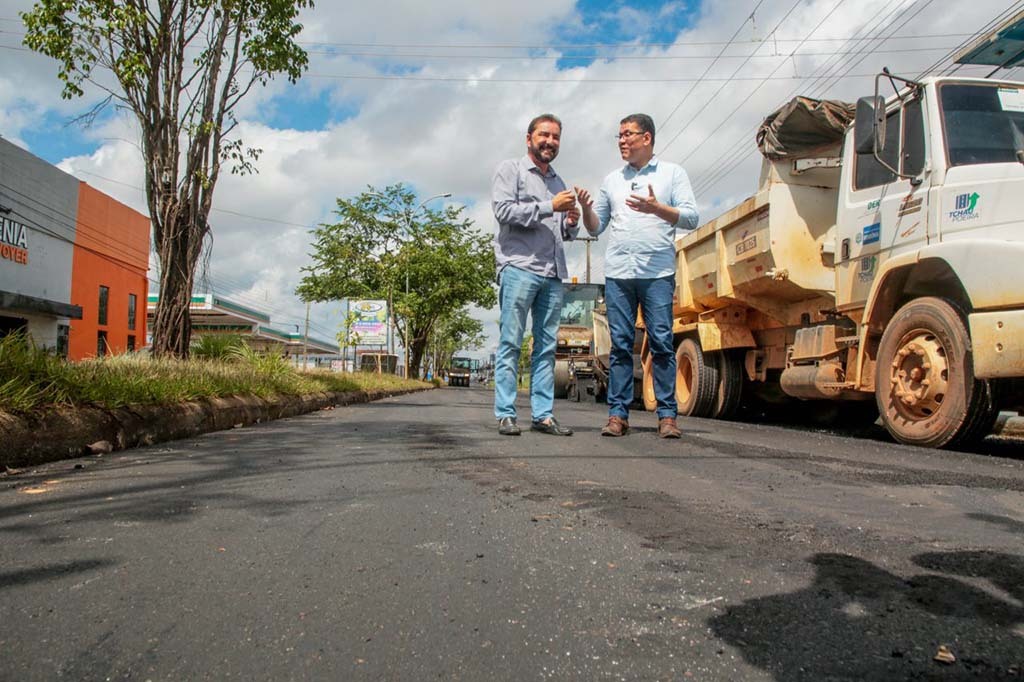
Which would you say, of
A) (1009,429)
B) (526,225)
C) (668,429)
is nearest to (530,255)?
(526,225)

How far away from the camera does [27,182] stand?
66.8 ft

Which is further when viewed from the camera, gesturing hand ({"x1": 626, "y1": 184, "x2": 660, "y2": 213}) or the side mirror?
the side mirror

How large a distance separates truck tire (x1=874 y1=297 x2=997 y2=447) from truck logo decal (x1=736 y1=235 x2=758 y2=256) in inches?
76.8

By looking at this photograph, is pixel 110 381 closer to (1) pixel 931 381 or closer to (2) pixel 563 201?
(2) pixel 563 201

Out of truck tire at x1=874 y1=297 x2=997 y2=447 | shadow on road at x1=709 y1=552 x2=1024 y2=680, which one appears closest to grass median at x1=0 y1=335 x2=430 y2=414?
shadow on road at x1=709 y1=552 x2=1024 y2=680

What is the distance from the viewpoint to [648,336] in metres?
5.41

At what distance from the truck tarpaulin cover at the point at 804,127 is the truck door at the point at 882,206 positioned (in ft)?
1.31

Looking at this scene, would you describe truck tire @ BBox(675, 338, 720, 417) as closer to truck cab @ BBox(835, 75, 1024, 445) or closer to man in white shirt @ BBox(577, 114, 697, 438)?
truck cab @ BBox(835, 75, 1024, 445)

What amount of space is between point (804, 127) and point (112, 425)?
19.5 ft

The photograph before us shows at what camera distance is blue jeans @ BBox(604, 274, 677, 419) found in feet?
17.4

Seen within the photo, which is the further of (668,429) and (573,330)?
(573,330)

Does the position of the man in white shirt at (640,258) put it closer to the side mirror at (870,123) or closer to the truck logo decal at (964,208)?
the side mirror at (870,123)

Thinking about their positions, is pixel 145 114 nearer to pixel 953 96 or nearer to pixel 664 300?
pixel 664 300

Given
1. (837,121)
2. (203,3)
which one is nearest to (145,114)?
(203,3)
